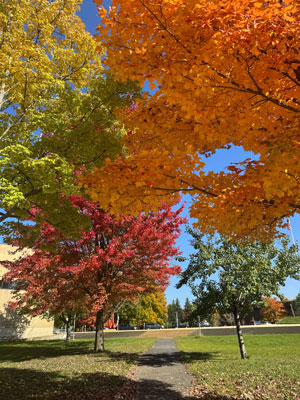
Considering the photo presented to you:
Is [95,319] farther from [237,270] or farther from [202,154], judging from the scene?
[202,154]

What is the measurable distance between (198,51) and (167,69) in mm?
391

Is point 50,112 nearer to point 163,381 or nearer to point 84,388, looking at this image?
point 84,388

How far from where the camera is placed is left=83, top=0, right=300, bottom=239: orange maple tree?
283cm

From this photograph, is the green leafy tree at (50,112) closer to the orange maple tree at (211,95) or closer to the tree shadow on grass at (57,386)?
the orange maple tree at (211,95)

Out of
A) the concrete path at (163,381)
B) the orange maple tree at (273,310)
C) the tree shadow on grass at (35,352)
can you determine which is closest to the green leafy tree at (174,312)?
the orange maple tree at (273,310)

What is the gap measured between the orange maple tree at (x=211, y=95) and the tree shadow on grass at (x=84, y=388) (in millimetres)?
4398

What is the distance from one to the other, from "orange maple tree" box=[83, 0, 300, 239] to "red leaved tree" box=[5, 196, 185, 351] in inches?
259

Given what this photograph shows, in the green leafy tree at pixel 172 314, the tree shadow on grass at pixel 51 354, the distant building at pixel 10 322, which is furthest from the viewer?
the green leafy tree at pixel 172 314

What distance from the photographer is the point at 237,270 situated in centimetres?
1103

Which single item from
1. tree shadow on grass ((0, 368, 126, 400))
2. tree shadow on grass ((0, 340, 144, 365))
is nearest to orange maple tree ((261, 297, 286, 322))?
tree shadow on grass ((0, 340, 144, 365))

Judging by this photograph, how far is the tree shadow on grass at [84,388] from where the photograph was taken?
19.0 feet

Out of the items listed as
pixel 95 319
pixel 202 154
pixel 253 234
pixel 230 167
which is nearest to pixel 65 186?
pixel 202 154

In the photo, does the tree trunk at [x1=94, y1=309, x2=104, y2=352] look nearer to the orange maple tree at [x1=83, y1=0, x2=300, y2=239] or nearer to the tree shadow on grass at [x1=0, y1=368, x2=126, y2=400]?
the tree shadow on grass at [x1=0, y1=368, x2=126, y2=400]

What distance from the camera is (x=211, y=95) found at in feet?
11.8
